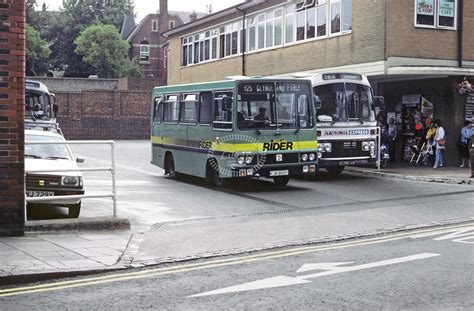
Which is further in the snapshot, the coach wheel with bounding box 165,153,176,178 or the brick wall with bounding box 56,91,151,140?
the brick wall with bounding box 56,91,151,140

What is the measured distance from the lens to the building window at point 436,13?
25094mm

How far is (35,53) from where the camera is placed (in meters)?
71.5

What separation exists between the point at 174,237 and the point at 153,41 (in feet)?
243

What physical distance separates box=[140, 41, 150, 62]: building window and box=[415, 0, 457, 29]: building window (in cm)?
6029

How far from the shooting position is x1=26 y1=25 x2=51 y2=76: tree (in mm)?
71312

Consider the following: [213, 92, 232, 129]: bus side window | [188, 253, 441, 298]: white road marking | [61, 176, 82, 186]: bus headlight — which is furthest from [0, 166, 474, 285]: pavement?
[213, 92, 232, 129]: bus side window

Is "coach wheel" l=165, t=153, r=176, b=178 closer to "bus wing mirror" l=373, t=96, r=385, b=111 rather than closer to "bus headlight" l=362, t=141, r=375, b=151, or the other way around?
"bus headlight" l=362, t=141, r=375, b=151

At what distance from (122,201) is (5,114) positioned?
5835 millimetres

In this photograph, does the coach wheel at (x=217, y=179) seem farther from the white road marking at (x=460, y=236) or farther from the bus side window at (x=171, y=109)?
the white road marking at (x=460, y=236)

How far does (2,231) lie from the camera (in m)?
10.0

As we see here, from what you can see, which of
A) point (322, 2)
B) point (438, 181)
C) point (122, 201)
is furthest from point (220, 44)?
point (122, 201)

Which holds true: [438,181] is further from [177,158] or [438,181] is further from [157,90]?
[157,90]

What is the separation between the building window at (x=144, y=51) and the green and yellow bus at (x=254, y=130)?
64973 millimetres

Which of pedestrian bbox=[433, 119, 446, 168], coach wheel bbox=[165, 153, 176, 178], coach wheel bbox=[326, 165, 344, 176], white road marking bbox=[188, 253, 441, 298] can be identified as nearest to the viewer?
white road marking bbox=[188, 253, 441, 298]
